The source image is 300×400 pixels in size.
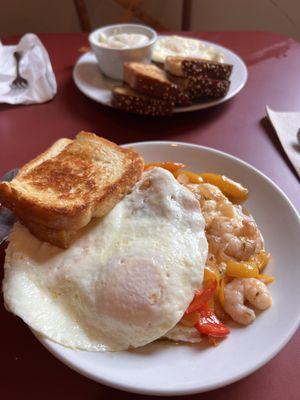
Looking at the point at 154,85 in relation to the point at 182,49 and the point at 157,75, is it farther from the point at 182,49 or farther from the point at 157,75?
the point at 182,49

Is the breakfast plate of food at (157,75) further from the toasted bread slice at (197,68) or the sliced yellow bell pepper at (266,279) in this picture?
the sliced yellow bell pepper at (266,279)

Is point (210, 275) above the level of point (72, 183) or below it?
below

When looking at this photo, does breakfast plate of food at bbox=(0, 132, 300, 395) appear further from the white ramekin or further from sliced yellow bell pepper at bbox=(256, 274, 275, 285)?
the white ramekin

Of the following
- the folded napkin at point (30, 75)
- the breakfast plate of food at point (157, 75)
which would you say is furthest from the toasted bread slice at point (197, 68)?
the folded napkin at point (30, 75)

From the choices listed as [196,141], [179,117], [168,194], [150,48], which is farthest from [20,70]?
[168,194]

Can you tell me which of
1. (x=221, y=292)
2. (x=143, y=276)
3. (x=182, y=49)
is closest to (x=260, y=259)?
(x=221, y=292)

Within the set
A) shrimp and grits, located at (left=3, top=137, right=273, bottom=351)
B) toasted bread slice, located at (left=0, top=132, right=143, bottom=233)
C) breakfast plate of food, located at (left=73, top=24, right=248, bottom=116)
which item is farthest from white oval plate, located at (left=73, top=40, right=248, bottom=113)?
shrimp and grits, located at (left=3, top=137, right=273, bottom=351)

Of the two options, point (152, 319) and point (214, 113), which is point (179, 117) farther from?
point (152, 319)
